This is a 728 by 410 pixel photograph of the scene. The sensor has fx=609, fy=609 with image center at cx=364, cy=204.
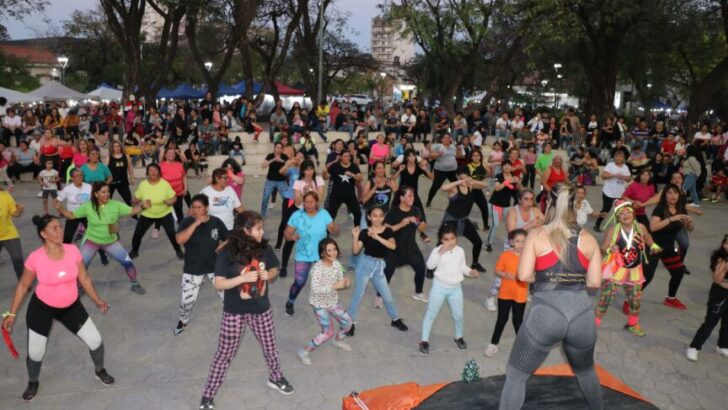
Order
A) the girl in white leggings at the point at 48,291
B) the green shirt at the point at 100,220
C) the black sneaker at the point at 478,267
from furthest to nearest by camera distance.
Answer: the black sneaker at the point at 478,267 → the green shirt at the point at 100,220 → the girl in white leggings at the point at 48,291

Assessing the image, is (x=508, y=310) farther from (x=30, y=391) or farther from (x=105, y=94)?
(x=105, y=94)

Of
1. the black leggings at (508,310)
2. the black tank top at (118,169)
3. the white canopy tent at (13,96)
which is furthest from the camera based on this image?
the white canopy tent at (13,96)

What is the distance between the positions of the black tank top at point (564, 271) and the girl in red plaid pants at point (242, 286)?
2.12 metres

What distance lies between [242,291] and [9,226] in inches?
159

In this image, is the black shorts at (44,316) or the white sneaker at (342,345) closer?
the black shorts at (44,316)

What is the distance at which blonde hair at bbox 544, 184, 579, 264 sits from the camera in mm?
3943

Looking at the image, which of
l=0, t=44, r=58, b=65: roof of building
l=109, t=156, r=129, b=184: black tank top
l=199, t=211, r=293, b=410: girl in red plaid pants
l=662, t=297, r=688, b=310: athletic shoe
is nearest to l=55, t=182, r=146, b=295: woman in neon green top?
l=109, t=156, r=129, b=184: black tank top

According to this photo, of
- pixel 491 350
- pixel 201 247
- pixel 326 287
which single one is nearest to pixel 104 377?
pixel 201 247

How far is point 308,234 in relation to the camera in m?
6.67

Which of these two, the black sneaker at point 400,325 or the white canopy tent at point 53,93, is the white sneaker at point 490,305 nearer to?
the black sneaker at point 400,325

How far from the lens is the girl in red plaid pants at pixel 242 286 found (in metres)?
4.74

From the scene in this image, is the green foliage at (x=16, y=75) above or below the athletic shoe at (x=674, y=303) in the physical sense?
above

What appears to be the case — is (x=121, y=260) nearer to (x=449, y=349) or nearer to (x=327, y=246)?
(x=327, y=246)

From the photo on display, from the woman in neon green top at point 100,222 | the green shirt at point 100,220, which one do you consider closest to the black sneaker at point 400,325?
the woman in neon green top at point 100,222
